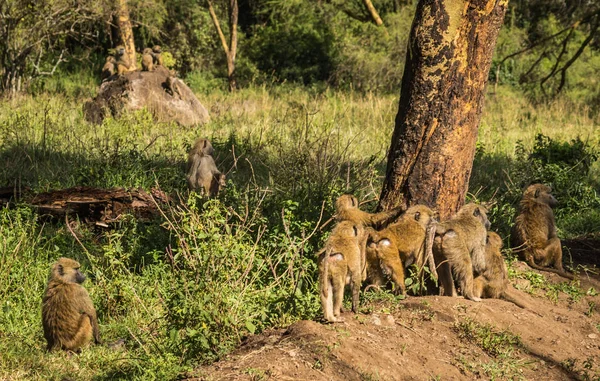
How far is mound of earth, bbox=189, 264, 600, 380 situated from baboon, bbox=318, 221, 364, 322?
14 cm

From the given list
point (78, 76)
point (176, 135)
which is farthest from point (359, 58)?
point (176, 135)

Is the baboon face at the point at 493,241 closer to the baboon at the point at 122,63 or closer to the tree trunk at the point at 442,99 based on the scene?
the tree trunk at the point at 442,99

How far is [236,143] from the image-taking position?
42.0ft

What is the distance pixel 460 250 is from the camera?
265 inches

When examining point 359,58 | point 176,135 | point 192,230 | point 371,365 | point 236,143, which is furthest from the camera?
point 359,58

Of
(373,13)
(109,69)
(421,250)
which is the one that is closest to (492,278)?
(421,250)

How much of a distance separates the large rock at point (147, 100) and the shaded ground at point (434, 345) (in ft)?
32.1

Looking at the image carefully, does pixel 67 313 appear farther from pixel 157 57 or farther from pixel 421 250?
pixel 157 57

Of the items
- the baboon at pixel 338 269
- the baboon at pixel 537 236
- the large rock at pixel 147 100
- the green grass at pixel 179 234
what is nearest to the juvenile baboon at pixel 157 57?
the large rock at pixel 147 100

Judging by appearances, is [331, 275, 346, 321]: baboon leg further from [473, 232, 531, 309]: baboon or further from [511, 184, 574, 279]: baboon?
[511, 184, 574, 279]: baboon

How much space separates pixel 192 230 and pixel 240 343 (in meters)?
1.05

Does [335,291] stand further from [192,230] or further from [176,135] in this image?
[176,135]

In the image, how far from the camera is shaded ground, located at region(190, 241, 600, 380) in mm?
5242

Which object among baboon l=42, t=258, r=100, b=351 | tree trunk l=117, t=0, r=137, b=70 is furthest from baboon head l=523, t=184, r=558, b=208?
tree trunk l=117, t=0, r=137, b=70
